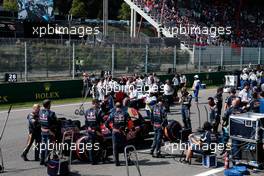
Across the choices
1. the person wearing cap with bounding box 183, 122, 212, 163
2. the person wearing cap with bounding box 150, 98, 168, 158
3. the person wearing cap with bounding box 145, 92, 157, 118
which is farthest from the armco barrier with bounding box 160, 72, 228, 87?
the person wearing cap with bounding box 183, 122, 212, 163

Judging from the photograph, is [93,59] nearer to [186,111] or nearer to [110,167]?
[186,111]

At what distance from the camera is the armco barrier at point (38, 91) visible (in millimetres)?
25953

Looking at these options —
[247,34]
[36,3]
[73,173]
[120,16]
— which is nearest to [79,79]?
[73,173]

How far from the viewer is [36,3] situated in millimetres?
57031

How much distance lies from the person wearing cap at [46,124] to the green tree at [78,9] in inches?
2555

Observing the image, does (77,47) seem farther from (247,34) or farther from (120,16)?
(120,16)

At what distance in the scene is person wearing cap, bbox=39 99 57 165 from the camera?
13188 mm

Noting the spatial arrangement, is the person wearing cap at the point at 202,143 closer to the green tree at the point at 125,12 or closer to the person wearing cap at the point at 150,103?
the person wearing cap at the point at 150,103

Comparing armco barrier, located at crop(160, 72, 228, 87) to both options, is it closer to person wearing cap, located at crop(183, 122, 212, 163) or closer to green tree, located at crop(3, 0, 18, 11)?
person wearing cap, located at crop(183, 122, 212, 163)

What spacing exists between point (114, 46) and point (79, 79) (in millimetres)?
3826

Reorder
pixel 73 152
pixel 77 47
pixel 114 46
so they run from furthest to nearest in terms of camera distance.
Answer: pixel 114 46, pixel 77 47, pixel 73 152

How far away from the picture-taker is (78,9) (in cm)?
7694

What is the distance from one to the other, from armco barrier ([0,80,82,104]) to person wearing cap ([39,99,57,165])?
12.9m

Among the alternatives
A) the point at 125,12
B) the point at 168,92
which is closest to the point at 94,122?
the point at 168,92
